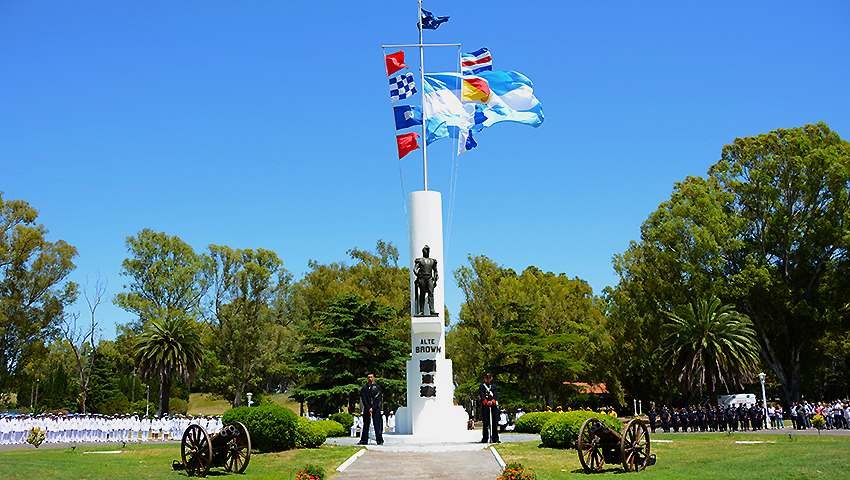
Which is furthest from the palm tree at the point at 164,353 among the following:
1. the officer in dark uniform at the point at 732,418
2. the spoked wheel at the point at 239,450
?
the officer in dark uniform at the point at 732,418

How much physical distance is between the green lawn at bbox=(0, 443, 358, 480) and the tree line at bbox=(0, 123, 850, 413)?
1593 centimetres

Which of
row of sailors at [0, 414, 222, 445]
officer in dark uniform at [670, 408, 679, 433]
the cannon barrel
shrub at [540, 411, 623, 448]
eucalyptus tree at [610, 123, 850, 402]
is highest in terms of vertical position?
eucalyptus tree at [610, 123, 850, 402]

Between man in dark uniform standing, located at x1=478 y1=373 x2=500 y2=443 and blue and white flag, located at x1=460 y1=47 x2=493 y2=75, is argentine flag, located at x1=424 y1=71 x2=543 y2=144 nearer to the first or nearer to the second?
blue and white flag, located at x1=460 y1=47 x2=493 y2=75

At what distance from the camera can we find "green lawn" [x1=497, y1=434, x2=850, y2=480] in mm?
11641

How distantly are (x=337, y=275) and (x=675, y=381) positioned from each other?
100ft

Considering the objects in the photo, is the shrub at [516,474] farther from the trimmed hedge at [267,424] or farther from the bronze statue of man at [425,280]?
the bronze statue of man at [425,280]

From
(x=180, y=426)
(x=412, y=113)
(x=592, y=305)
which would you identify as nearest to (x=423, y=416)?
(x=412, y=113)

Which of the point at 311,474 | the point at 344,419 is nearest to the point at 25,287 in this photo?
the point at 344,419

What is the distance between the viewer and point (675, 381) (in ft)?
124

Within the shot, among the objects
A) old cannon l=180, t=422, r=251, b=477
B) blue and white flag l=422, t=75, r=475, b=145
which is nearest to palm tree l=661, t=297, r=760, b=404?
blue and white flag l=422, t=75, r=475, b=145

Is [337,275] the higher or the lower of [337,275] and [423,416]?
the higher

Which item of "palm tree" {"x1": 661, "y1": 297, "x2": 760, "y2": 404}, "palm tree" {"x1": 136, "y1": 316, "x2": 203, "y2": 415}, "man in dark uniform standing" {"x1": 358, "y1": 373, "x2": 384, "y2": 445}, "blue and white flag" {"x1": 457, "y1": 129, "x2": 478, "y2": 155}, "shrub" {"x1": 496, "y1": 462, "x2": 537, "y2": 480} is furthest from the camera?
"palm tree" {"x1": 136, "y1": 316, "x2": 203, "y2": 415}

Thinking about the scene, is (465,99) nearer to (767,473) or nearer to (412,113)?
(412,113)

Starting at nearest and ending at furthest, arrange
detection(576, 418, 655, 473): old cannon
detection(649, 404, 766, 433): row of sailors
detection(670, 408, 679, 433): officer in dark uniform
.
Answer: detection(576, 418, 655, 473): old cannon → detection(649, 404, 766, 433): row of sailors → detection(670, 408, 679, 433): officer in dark uniform
